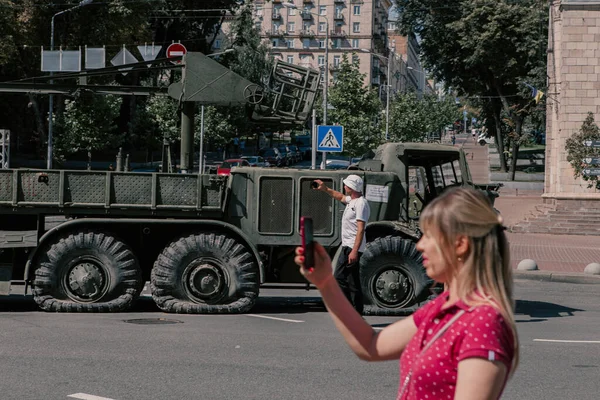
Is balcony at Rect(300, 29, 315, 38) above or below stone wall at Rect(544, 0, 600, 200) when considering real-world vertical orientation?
above

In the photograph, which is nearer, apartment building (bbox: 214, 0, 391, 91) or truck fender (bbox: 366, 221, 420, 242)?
truck fender (bbox: 366, 221, 420, 242)

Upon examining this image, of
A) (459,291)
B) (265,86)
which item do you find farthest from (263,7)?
(459,291)

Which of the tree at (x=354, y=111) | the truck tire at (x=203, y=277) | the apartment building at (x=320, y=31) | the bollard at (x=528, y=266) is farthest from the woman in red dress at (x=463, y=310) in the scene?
the apartment building at (x=320, y=31)

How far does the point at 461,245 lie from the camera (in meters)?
2.88

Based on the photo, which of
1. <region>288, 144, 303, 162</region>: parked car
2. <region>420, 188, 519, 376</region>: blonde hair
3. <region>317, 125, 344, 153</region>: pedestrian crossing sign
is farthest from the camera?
<region>288, 144, 303, 162</region>: parked car

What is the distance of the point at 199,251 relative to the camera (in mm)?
12438

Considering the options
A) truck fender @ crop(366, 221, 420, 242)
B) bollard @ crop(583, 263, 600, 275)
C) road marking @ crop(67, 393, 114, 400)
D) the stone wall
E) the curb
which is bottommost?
the curb

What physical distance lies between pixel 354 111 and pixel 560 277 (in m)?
35.6

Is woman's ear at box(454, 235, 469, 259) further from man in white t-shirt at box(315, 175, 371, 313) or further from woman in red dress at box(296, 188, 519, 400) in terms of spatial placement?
man in white t-shirt at box(315, 175, 371, 313)

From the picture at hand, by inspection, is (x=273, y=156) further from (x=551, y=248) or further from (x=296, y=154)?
(x=551, y=248)

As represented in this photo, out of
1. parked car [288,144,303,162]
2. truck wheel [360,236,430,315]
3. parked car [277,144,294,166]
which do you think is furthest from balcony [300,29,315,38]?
truck wheel [360,236,430,315]

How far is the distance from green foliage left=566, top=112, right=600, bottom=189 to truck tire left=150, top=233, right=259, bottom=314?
21812 mm

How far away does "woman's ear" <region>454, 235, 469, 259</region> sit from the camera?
2.87 m

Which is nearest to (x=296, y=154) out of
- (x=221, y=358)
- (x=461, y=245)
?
(x=221, y=358)
